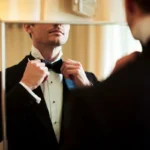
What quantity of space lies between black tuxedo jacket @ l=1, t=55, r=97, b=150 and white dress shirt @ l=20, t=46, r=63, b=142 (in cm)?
1

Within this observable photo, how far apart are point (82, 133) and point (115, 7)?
0.84 metres

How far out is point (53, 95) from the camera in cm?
113

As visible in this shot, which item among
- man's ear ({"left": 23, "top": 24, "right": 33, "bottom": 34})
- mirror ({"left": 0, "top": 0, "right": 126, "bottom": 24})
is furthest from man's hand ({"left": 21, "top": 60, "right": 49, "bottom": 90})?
mirror ({"left": 0, "top": 0, "right": 126, "bottom": 24})

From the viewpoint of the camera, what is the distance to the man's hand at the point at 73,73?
1.13 m

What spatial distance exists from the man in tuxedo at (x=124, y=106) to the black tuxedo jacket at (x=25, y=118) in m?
0.50

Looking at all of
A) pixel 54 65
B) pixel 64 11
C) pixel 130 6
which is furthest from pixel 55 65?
pixel 130 6

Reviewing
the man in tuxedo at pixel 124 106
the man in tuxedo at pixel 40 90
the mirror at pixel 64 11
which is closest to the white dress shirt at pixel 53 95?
the man in tuxedo at pixel 40 90

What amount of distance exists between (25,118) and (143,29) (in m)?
0.60

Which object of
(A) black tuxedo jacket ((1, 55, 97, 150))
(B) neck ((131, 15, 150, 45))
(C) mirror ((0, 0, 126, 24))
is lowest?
(A) black tuxedo jacket ((1, 55, 97, 150))

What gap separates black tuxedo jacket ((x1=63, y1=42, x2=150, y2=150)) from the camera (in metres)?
0.58

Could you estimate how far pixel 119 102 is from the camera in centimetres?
59

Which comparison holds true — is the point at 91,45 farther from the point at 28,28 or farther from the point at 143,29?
the point at 143,29

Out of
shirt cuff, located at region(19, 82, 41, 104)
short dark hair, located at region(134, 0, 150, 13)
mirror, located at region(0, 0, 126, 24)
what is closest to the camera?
short dark hair, located at region(134, 0, 150, 13)

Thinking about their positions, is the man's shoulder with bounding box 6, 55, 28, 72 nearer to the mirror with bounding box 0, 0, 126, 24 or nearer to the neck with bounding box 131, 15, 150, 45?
the mirror with bounding box 0, 0, 126, 24
